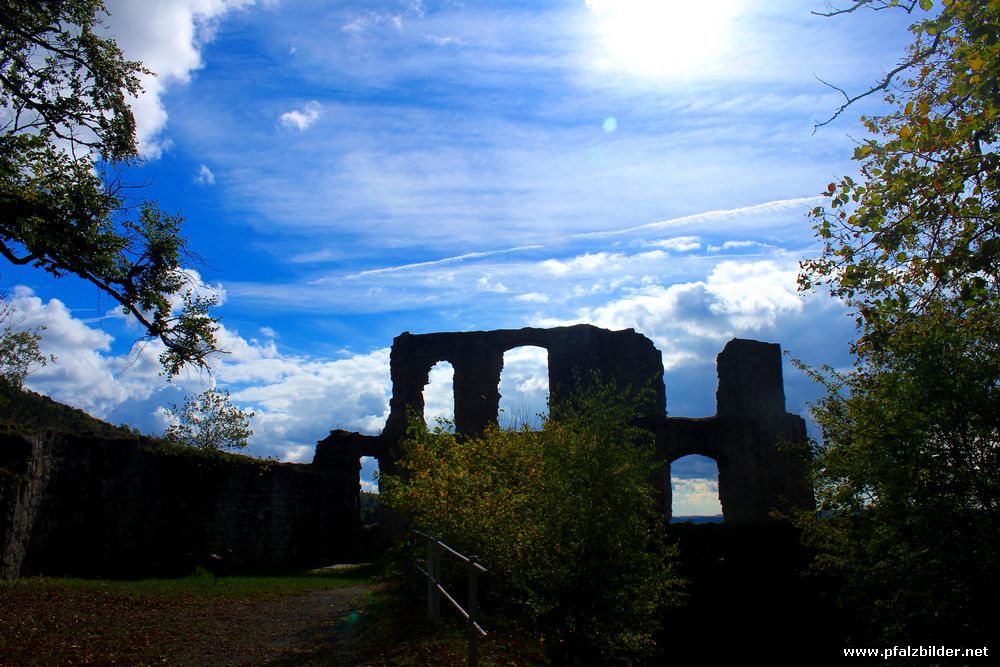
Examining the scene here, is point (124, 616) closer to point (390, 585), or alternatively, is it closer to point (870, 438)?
point (390, 585)

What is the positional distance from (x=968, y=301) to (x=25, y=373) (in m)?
41.8

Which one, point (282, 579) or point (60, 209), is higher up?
point (60, 209)

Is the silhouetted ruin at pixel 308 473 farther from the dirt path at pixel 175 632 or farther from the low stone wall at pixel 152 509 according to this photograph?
the dirt path at pixel 175 632

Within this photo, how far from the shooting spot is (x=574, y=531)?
32.6ft

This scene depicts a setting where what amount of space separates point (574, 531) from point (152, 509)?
1208 centimetres

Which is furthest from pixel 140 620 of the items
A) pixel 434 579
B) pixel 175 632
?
pixel 434 579

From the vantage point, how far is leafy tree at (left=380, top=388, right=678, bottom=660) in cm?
984

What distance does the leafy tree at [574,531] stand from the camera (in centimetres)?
984

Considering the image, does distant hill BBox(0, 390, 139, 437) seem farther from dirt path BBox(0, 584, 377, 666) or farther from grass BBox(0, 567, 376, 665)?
dirt path BBox(0, 584, 377, 666)

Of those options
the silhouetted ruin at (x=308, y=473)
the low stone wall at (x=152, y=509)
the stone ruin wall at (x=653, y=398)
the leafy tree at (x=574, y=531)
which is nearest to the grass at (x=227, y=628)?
the leafy tree at (x=574, y=531)

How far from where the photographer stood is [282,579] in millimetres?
16594

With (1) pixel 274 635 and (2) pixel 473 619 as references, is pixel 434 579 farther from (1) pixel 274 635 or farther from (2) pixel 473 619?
(2) pixel 473 619

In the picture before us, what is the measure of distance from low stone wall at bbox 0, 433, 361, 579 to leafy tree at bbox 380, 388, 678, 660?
7.92 metres

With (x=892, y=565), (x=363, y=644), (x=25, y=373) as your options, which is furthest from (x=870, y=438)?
(x=25, y=373)
